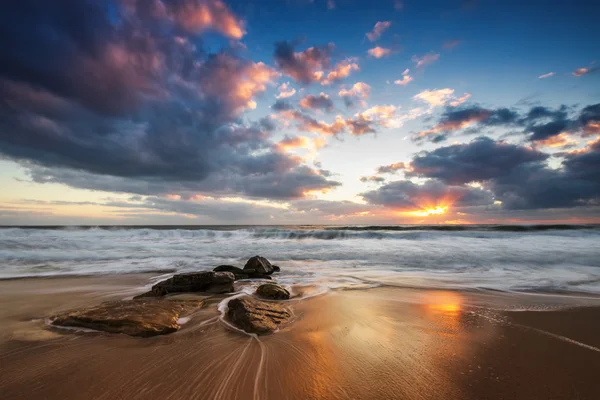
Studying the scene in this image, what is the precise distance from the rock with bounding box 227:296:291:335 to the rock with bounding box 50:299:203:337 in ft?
2.86

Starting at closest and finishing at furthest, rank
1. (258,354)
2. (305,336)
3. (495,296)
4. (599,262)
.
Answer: (258,354) < (305,336) < (495,296) < (599,262)

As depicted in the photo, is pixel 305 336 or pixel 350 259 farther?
pixel 350 259

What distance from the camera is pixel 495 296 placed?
603 cm

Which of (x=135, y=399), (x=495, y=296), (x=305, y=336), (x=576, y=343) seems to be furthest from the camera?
(x=495, y=296)

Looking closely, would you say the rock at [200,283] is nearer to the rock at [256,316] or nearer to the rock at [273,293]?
the rock at [273,293]

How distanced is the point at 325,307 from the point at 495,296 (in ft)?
13.2

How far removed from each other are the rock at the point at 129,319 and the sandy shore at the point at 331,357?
0.14m

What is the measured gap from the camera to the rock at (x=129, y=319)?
3754 millimetres

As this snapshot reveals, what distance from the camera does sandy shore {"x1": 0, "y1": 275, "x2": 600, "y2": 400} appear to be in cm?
Result: 246

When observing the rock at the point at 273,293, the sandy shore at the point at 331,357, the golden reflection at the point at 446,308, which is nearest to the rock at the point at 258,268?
the rock at the point at 273,293

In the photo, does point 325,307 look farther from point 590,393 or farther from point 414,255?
point 414,255

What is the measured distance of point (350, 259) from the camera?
13.2 meters

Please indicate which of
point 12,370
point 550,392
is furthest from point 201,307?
point 550,392

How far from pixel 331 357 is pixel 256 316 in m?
1.47
